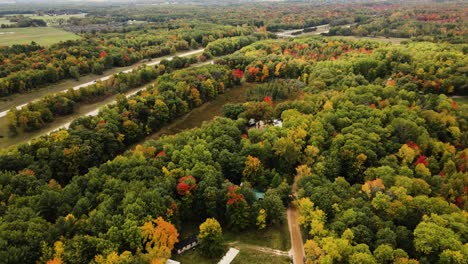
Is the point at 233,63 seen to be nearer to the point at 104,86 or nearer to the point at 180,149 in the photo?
the point at 104,86

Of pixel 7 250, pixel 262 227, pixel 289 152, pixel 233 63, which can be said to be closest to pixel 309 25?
pixel 233 63

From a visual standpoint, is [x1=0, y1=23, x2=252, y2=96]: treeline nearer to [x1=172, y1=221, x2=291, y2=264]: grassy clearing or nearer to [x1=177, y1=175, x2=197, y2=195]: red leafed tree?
[x1=177, y1=175, x2=197, y2=195]: red leafed tree

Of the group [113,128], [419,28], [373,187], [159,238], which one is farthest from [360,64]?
[419,28]

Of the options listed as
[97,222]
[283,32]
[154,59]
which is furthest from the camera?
[283,32]

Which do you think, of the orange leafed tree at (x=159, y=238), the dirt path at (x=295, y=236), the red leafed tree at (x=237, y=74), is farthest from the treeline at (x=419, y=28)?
the orange leafed tree at (x=159, y=238)

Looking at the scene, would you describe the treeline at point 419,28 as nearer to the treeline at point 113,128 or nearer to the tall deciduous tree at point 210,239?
the treeline at point 113,128
